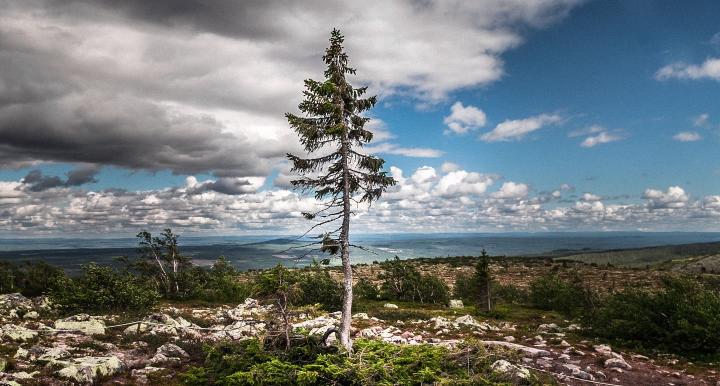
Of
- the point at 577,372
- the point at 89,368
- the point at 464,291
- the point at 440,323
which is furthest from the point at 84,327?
the point at 464,291

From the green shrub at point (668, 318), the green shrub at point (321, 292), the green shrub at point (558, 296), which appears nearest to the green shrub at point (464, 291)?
the green shrub at point (558, 296)

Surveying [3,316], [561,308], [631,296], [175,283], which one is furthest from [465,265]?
[3,316]

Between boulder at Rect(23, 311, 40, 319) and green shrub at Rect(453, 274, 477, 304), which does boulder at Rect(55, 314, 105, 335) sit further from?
green shrub at Rect(453, 274, 477, 304)

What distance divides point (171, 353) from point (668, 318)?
27687mm

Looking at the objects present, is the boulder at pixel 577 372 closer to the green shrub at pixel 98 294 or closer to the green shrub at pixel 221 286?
the green shrub at pixel 98 294

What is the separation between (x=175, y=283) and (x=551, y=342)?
157ft

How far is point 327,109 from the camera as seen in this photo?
16.9m

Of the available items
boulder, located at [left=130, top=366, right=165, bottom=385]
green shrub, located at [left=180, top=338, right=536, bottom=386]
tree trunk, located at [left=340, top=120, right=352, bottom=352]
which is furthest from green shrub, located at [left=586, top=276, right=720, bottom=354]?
boulder, located at [left=130, top=366, right=165, bottom=385]

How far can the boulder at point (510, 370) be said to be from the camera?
40.1 feet

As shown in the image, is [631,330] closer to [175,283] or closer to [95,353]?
[95,353]

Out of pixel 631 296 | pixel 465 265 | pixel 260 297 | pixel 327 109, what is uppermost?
pixel 327 109

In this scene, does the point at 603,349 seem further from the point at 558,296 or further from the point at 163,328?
the point at 558,296

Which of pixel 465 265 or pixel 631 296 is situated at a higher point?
pixel 631 296

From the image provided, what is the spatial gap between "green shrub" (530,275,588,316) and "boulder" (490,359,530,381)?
105ft
